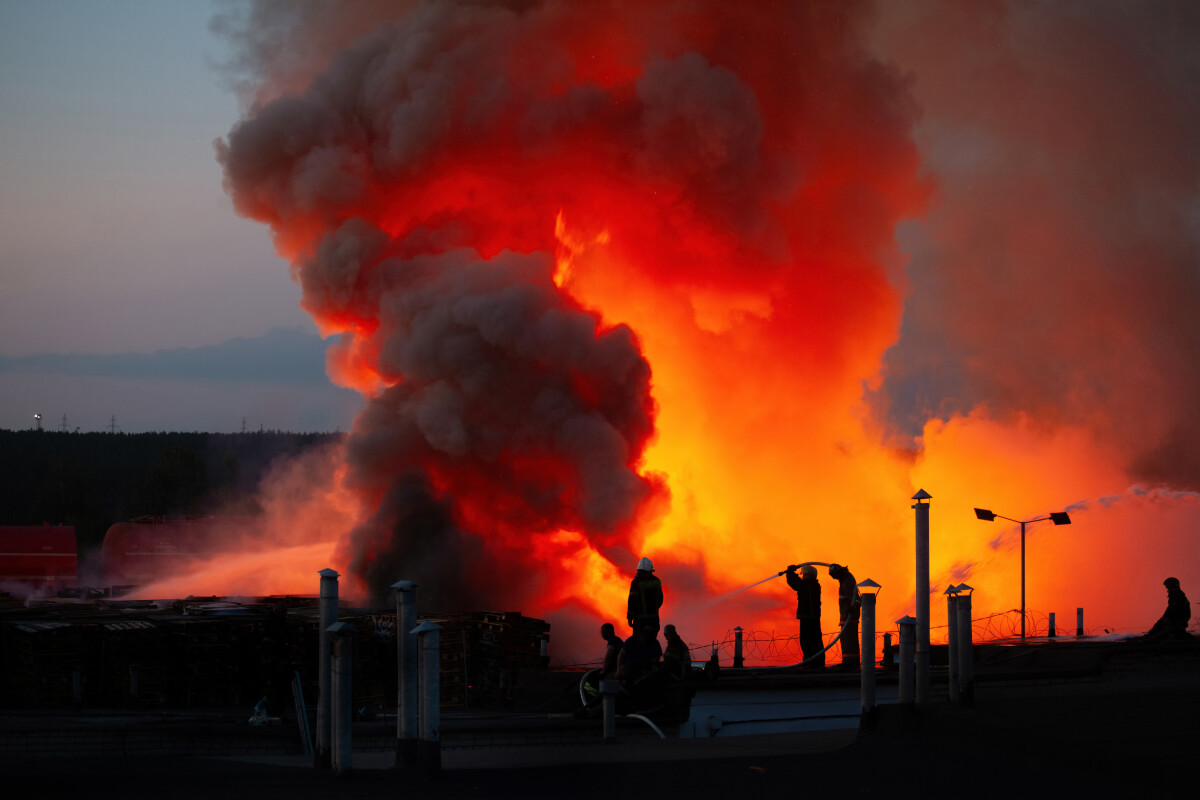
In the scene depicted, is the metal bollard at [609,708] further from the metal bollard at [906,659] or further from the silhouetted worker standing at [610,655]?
the metal bollard at [906,659]

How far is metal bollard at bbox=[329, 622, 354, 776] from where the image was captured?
10461 millimetres

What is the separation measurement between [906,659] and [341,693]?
5.42 metres

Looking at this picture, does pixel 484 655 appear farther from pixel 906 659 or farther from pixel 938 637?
pixel 938 637

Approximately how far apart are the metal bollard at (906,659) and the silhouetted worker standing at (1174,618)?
931cm

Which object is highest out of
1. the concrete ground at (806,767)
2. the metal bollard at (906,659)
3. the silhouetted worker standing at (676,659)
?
the metal bollard at (906,659)

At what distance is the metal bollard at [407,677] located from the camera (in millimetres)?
10414

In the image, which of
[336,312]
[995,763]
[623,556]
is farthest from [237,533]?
[995,763]

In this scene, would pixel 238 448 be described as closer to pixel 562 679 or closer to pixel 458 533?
pixel 458 533

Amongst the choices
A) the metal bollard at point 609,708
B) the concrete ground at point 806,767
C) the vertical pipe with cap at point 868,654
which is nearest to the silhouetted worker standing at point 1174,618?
the concrete ground at point 806,767

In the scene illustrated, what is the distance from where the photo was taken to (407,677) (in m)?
10.5

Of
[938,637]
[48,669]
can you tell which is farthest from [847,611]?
[48,669]

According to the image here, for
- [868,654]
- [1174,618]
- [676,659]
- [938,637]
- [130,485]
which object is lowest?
[938,637]

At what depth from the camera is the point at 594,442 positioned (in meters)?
30.5

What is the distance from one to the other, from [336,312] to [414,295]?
9.89ft
